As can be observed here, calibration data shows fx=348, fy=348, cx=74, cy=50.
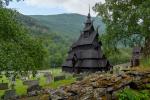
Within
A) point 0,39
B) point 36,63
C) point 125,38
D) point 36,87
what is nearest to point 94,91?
point 36,87

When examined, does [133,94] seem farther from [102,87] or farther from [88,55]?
[88,55]

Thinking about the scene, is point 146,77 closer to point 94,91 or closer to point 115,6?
point 94,91

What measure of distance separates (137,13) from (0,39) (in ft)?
68.7

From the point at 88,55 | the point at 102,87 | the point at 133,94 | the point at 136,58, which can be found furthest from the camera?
the point at 88,55

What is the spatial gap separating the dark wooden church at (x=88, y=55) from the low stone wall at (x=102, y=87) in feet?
197

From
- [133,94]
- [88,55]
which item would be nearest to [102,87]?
[133,94]

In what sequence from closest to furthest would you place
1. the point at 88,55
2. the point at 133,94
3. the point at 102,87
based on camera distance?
the point at 133,94
the point at 102,87
the point at 88,55

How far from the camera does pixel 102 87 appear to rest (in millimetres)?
14289

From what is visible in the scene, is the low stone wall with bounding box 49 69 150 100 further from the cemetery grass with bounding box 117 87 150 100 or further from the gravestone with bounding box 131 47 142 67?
the gravestone with bounding box 131 47 142 67

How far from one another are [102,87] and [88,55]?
63.8m

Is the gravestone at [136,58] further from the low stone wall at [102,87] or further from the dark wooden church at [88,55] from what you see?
the low stone wall at [102,87]

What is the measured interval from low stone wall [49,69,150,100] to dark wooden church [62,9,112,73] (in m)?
60.2

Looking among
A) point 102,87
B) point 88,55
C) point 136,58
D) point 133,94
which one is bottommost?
point 133,94

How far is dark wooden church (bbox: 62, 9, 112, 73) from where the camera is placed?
76.1 metres
